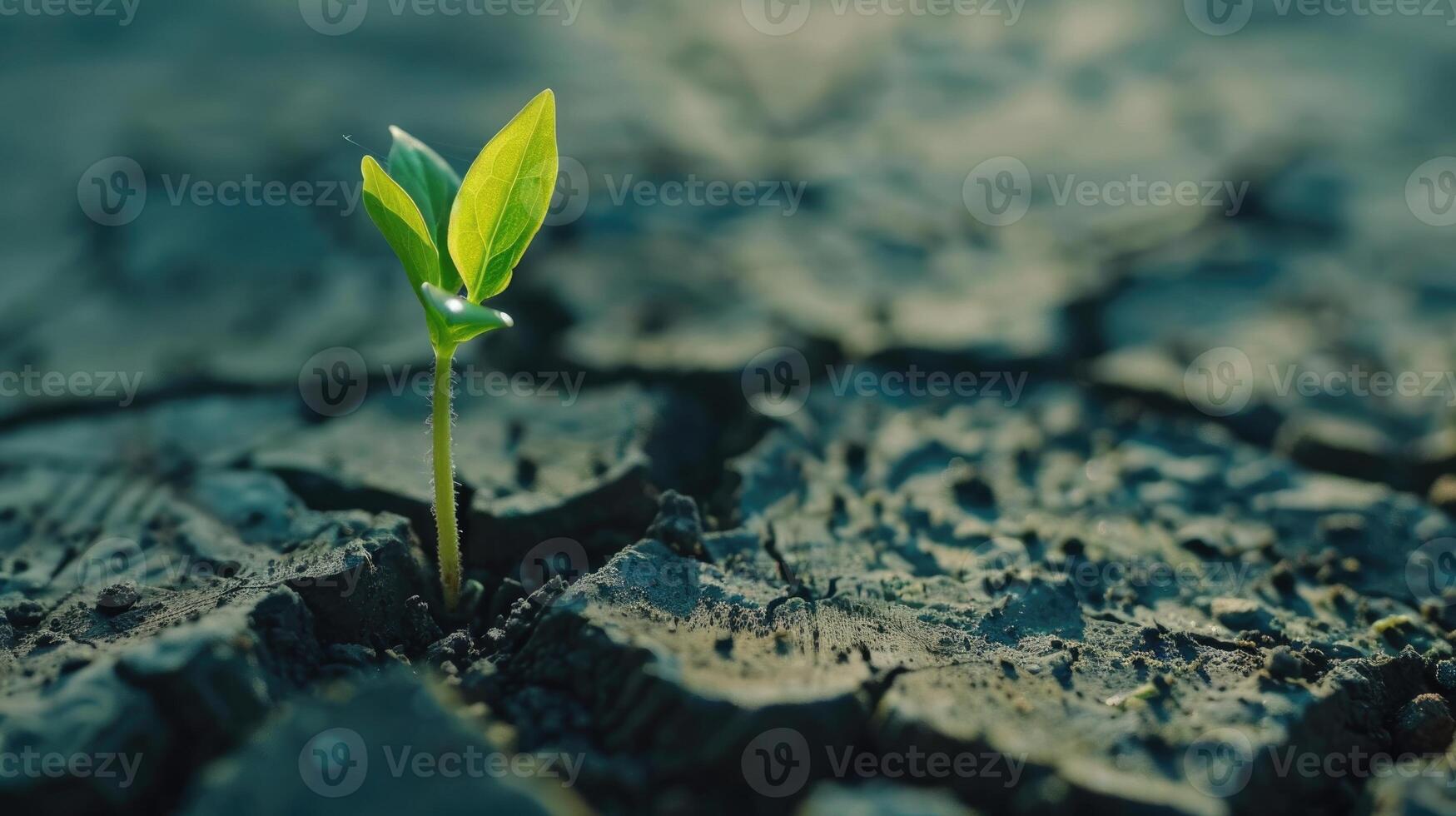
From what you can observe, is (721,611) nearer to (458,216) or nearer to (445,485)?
(445,485)

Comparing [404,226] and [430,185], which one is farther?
[430,185]

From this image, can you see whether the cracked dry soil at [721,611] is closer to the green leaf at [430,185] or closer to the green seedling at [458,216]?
the green seedling at [458,216]

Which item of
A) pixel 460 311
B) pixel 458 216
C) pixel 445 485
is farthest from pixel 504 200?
pixel 445 485

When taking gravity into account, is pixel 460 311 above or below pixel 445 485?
above

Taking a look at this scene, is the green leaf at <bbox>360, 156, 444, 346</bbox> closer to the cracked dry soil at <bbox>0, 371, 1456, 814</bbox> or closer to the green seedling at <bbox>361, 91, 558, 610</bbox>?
the green seedling at <bbox>361, 91, 558, 610</bbox>

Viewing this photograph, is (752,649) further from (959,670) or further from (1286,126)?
(1286,126)

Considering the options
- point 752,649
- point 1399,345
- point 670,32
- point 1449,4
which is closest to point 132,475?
point 752,649

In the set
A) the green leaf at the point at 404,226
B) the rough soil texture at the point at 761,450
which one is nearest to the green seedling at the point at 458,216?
the green leaf at the point at 404,226
